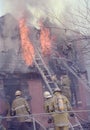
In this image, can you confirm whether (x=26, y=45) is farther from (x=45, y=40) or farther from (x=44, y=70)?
(x=44, y=70)

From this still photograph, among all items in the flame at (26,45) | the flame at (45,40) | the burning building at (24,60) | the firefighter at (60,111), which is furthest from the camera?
the flame at (45,40)

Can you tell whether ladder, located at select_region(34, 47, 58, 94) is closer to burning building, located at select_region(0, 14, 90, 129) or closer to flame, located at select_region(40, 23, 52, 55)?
burning building, located at select_region(0, 14, 90, 129)

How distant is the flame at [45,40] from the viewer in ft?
62.7

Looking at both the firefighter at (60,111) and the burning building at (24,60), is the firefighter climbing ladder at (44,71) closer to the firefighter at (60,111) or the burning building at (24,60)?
the burning building at (24,60)

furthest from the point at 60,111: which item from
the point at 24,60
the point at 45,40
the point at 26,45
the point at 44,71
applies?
the point at 45,40

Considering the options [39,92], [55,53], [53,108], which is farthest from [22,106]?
[55,53]

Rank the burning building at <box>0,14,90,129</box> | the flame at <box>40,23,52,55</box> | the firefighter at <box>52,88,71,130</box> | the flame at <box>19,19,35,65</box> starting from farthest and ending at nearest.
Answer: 1. the flame at <box>40,23,52,55</box>
2. the flame at <box>19,19,35,65</box>
3. the burning building at <box>0,14,90,129</box>
4. the firefighter at <box>52,88,71,130</box>

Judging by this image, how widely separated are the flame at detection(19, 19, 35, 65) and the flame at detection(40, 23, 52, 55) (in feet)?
2.51

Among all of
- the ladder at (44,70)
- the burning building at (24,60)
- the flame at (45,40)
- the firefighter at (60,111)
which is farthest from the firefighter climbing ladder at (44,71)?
the firefighter at (60,111)

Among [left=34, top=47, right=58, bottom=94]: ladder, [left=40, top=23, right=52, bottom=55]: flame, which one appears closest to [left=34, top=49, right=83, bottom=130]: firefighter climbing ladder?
[left=34, top=47, right=58, bottom=94]: ladder

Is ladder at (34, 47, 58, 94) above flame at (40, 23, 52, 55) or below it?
below

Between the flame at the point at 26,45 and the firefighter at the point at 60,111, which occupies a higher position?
the flame at the point at 26,45

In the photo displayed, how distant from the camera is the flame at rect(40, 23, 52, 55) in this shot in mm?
19097

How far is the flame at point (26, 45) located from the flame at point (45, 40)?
0.76 meters
